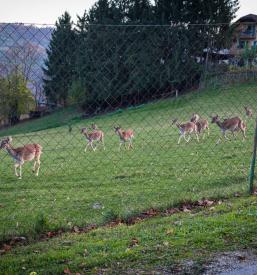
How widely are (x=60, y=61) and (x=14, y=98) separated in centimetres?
277

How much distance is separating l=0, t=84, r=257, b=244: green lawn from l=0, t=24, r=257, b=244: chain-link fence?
0.11 ft

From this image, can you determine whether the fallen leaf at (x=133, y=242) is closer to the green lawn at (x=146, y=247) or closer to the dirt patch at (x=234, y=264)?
the green lawn at (x=146, y=247)

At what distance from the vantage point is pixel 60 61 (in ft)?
23.1

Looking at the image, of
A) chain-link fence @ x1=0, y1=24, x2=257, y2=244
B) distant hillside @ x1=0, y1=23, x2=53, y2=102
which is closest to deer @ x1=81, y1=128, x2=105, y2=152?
chain-link fence @ x1=0, y1=24, x2=257, y2=244

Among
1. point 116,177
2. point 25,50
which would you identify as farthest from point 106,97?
point 116,177

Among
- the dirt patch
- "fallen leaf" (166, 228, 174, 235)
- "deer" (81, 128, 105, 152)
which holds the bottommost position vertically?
"deer" (81, 128, 105, 152)

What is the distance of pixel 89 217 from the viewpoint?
25.8ft

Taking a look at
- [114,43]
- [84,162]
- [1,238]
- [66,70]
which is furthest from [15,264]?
[84,162]

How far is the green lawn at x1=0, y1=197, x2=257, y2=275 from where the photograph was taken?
505 centimetres

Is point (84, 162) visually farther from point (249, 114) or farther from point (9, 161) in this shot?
point (249, 114)

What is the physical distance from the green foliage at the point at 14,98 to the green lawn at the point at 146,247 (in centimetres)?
275

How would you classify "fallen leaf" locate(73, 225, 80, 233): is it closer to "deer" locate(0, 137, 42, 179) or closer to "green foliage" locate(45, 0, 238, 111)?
"green foliage" locate(45, 0, 238, 111)

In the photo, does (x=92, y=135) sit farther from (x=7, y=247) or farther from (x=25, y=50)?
(x=7, y=247)

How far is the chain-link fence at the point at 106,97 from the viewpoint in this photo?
7195mm
